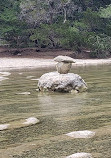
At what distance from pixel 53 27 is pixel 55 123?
23002 millimetres

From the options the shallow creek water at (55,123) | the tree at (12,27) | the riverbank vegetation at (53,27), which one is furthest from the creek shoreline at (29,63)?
the shallow creek water at (55,123)

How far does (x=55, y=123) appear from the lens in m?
6.16

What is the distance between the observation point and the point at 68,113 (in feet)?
23.0

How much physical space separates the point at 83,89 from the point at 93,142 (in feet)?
19.2

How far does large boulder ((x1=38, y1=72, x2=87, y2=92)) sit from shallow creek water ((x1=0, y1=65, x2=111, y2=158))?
1.57ft

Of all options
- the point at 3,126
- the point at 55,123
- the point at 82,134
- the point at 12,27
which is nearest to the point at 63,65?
the point at 55,123

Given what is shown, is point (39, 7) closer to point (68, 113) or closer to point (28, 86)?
point (28, 86)

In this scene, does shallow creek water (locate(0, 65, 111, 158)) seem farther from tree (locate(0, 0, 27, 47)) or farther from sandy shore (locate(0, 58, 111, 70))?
tree (locate(0, 0, 27, 47))

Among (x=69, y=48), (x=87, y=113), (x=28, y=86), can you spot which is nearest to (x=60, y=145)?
(x=87, y=113)

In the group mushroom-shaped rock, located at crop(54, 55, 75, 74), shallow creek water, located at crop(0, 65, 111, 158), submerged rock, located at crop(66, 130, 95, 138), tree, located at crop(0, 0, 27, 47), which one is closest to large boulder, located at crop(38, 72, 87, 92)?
mushroom-shaped rock, located at crop(54, 55, 75, 74)

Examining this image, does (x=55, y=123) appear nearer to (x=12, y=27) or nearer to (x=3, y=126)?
(x=3, y=126)

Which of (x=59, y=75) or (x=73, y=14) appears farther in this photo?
(x=73, y=14)

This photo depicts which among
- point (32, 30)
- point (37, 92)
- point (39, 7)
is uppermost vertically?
point (39, 7)

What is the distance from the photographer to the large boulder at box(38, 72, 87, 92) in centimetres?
1062
